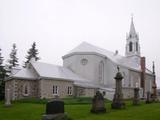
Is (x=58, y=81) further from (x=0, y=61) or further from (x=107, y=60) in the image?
(x=0, y=61)

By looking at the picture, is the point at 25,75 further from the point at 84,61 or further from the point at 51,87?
the point at 84,61

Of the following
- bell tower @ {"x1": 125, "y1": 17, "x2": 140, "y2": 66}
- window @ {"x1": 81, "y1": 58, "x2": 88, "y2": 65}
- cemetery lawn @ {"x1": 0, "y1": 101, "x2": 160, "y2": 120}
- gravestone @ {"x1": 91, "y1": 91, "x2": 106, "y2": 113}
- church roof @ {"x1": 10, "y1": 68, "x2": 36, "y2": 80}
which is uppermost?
bell tower @ {"x1": 125, "y1": 17, "x2": 140, "y2": 66}

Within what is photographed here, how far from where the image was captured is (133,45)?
67.9m


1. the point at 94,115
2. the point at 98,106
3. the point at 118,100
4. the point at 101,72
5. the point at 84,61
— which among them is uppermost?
the point at 84,61

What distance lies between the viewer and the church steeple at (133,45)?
67688 millimetres

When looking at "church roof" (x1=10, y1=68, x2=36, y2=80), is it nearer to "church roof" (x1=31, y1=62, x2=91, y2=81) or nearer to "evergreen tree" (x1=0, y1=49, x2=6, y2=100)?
"church roof" (x1=31, y1=62, x2=91, y2=81)

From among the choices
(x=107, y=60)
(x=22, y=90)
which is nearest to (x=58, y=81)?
(x=22, y=90)

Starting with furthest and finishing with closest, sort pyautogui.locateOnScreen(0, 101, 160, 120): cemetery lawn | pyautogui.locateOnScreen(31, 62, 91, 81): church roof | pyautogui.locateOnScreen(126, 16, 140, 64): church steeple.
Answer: pyautogui.locateOnScreen(126, 16, 140, 64): church steeple
pyautogui.locateOnScreen(31, 62, 91, 81): church roof
pyautogui.locateOnScreen(0, 101, 160, 120): cemetery lawn

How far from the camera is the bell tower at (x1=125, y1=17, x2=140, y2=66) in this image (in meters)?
67.6

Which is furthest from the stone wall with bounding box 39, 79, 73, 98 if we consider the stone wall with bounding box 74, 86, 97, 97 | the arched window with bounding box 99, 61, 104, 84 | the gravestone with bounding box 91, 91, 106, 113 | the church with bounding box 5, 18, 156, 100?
the gravestone with bounding box 91, 91, 106, 113

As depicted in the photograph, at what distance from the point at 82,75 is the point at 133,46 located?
21.2m

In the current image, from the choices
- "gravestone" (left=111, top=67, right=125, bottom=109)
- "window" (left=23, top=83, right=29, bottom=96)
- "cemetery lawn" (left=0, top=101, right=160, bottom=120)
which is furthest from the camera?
"window" (left=23, top=83, right=29, bottom=96)

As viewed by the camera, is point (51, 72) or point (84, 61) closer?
point (51, 72)

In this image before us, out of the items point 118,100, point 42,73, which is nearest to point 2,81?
point 42,73
